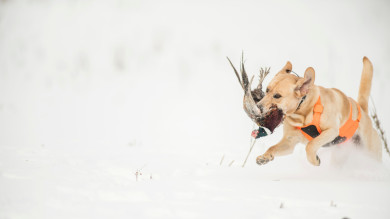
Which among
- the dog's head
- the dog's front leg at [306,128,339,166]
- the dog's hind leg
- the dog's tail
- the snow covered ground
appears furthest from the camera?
the dog's tail

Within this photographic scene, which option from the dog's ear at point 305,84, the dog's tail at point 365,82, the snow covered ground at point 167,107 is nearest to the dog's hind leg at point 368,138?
the snow covered ground at point 167,107

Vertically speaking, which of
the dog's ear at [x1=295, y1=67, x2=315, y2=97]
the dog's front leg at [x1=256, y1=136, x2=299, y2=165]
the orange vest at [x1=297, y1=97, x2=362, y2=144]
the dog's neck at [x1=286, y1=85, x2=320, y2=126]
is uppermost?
the dog's ear at [x1=295, y1=67, x2=315, y2=97]

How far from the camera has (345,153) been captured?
3.39m

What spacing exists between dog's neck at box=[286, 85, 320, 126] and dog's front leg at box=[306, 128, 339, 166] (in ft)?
0.68

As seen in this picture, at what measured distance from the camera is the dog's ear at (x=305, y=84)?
264 centimetres

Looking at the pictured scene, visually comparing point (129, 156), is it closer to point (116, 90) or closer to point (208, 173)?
point (208, 173)

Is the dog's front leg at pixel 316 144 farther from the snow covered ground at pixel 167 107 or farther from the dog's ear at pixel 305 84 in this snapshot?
the dog's ear at pixel 305 84

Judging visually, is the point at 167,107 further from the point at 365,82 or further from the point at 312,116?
the point at 312,116

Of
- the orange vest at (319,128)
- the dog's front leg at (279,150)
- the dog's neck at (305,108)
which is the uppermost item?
the dog's neck at (305,108)

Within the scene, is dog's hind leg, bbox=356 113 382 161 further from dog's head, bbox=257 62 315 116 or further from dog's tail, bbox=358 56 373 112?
dog's head, bbox=257 62 315 116

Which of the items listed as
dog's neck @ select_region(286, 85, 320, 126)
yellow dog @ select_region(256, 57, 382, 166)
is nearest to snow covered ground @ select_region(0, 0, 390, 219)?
yellow dog @ select_region(256, 57, 382, 166)

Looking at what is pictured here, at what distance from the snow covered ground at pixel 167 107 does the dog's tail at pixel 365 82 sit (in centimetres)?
61

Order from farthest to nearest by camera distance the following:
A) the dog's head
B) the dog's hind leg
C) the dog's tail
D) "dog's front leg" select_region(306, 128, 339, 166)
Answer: the dog's tail
the dog's hind leg
"dog's front leg" select_region(306, 128, 339, 166)
the dog's head

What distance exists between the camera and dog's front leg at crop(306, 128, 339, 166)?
2740 millimetres
